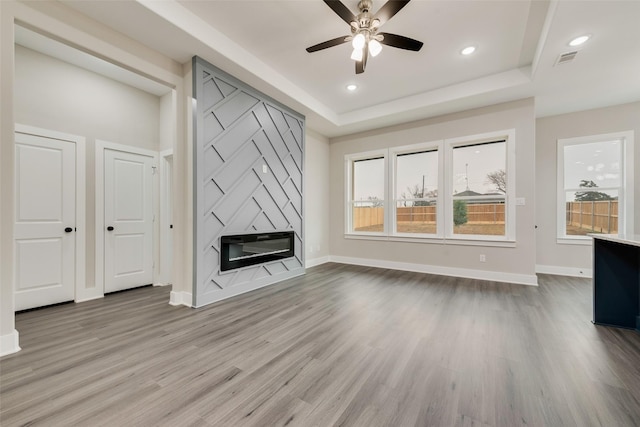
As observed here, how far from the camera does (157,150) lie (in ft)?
13.9

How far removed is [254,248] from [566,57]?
15.2 ft

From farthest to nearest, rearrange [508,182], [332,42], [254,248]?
[508,182], [254,248], [332,42]

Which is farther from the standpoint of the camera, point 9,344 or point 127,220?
point 127,220

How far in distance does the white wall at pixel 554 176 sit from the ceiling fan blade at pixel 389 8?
4370mm

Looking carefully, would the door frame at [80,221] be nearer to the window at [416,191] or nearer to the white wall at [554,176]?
the window at [416,191]

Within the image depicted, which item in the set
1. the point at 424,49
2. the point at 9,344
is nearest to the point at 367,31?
the point at 424,49

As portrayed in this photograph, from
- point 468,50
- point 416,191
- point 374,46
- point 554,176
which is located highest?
point 468,50

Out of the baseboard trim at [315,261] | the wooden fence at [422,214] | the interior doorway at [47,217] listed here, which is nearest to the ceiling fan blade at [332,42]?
the interior doorway at [47,217]

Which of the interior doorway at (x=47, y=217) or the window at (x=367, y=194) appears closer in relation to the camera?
the interior doorway at (x=47, y=217)

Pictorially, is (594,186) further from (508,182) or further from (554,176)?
(508,182)

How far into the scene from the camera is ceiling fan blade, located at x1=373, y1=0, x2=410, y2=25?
2117 millimetres

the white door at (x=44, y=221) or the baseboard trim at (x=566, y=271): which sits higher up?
the white door at (x=44, y=221)

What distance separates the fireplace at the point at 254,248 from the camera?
3389 mm

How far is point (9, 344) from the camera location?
2.00 meters
